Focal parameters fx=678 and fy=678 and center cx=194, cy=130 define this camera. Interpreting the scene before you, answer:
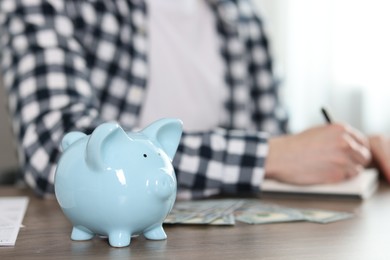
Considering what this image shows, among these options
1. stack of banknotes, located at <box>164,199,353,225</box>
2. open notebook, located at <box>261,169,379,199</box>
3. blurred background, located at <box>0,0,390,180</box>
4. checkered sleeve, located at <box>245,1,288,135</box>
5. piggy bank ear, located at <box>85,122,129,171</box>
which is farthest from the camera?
blurred background, located at <box>0,0,390,180</box>

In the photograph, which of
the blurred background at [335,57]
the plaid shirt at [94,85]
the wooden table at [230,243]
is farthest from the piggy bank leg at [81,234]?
the blurred background at [335,57]

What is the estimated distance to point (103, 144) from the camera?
583 mm

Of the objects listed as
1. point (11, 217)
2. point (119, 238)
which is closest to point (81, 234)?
point (119, 238)

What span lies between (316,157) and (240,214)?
228mm

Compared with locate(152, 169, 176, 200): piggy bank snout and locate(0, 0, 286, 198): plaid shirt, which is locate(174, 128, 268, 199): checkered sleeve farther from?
locate(152, 169, 176, 200): piggy bank snout

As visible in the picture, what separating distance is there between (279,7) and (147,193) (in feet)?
6.64

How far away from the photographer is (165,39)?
1388 millimetres

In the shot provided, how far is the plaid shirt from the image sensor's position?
961mm

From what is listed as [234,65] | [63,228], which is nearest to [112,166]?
[63,228]

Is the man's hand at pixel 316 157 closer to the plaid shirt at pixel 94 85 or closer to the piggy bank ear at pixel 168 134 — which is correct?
the plaid shirt at pixel 94 85

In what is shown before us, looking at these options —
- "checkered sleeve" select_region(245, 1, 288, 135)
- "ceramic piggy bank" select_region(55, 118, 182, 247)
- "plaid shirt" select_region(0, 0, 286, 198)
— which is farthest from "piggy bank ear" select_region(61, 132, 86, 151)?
"checkered sleeve" select_region(245, 1, 288, 135)

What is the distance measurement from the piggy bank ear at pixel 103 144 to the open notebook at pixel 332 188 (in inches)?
16.3

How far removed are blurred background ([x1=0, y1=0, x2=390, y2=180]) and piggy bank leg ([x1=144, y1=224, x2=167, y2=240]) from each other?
5.42 feet

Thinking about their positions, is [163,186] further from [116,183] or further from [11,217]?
[11,217]
